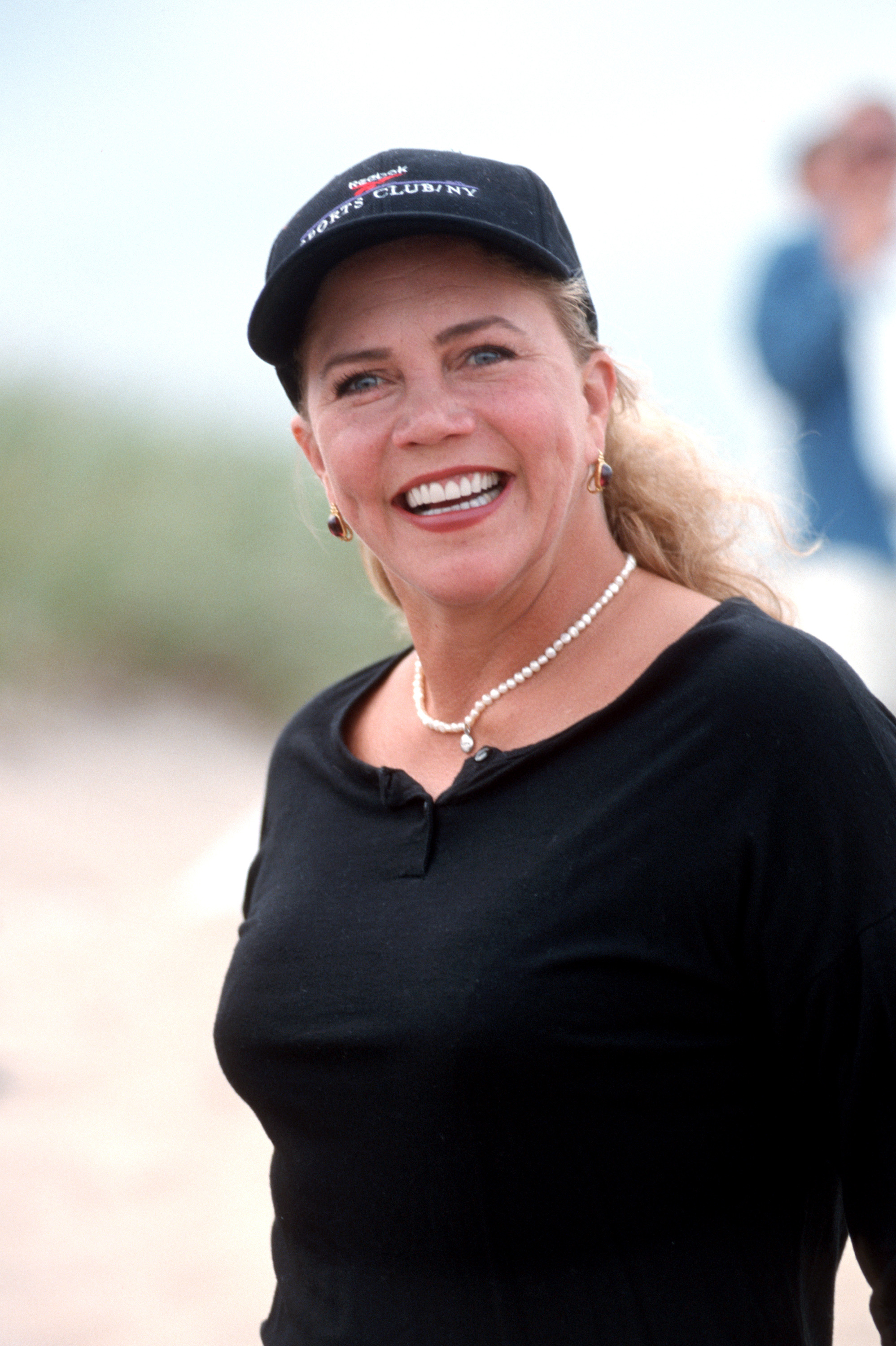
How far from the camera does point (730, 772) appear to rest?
1372 mm

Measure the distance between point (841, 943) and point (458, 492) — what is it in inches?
25.4

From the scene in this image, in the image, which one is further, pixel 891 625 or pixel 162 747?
pixel 162 747

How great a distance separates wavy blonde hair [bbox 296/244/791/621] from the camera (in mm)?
1699

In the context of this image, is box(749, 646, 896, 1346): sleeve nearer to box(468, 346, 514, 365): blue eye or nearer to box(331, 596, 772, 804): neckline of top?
box(331, 596, 772, 804): neckline of top

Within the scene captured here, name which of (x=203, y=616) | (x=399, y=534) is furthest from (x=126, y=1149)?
(x=203, y=616)

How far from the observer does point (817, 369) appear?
3545 millimetres

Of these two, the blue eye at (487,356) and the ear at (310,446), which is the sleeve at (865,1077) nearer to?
the blue eye at (487,356)

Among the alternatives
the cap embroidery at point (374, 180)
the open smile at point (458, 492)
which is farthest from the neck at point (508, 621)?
the cap embroidery at point (374, 180)

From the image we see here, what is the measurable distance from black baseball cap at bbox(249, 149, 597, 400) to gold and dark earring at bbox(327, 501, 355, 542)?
28 centimetres

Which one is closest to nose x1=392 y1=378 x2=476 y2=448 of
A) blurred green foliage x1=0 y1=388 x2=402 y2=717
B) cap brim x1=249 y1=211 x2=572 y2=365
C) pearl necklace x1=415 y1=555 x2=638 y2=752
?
cap brim x1=249 y1=211 x2=572 y2=365

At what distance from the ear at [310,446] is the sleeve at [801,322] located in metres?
1.99

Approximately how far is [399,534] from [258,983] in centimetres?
54

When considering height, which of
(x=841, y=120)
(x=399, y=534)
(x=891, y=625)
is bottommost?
(x=399, y=534)

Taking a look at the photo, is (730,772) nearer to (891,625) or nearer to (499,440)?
(499,440)
